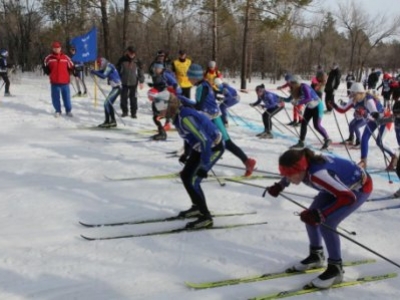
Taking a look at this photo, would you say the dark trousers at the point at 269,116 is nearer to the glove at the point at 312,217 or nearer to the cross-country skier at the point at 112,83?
the cross-country skier at the point at 112,83

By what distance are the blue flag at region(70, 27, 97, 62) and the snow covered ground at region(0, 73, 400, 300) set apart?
14.7 feet

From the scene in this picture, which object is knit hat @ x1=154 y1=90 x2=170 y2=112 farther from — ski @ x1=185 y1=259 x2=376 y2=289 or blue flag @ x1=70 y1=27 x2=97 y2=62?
blue flag @ x1=70 y1=27 x2=97 y2=62

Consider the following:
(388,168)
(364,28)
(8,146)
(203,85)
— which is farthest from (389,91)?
(364,28)

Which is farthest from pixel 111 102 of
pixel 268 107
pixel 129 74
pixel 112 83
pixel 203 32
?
pixel 203 32

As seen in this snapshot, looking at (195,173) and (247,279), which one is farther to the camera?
(195,173)

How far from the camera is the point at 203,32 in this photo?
36656mm

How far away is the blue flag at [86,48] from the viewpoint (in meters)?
12.8

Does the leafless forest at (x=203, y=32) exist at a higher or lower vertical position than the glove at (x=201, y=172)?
higher

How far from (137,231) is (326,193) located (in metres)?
2.09

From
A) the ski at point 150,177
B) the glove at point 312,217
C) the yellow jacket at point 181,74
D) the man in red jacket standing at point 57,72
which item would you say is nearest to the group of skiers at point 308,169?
the glove at point 312,217

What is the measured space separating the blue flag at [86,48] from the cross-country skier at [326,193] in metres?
10.3

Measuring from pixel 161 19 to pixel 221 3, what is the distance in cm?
1229

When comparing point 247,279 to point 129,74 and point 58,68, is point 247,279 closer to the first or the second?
point 129,74

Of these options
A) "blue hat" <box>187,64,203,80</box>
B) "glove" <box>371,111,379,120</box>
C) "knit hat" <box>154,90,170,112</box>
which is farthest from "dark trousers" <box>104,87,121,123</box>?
"knit hat" <box>154,90,170,112</box>
